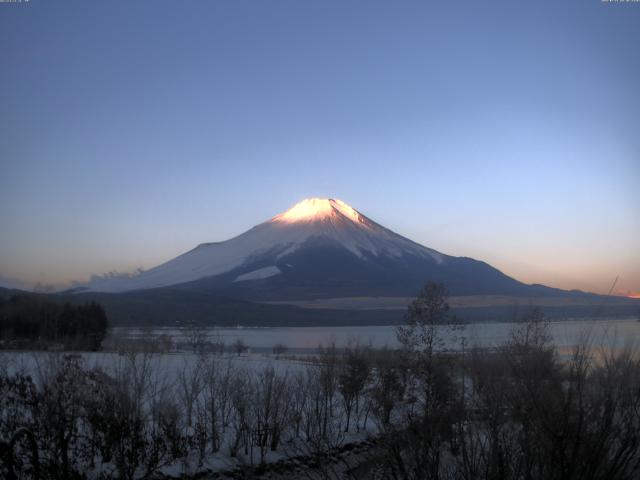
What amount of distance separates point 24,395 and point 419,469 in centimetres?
1007

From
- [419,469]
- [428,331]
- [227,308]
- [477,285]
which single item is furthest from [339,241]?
[419,469]

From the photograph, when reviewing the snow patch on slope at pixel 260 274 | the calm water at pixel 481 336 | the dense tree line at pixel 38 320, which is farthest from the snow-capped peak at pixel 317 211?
the dense tree line at pixel 38 320

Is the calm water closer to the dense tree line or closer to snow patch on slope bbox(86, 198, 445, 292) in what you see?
the dense tree line

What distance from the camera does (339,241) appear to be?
16562 cm

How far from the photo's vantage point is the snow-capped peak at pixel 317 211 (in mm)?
184875

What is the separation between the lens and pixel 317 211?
18762 centimetres

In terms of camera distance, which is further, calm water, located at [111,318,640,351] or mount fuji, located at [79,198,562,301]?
mount fuji, located at [79,198,562,301]

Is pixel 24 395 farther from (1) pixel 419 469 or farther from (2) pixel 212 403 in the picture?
(1) pixel 419 469

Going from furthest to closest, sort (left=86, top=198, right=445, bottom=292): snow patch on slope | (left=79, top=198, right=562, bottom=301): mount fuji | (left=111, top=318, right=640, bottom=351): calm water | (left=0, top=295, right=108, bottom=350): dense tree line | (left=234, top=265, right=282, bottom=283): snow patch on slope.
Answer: (left=86, top=198, right=445, bottom=292): snow patch on slope, (left=234, top=265, right=282, bottom=283): snow patch on slope, (left=79, top=198, right=562, bottom=301): mount fuji, (left=0, top=295, right=108, bottom=350): dense tree line, (left=111, top=318, right=640, bottom=351): calm water

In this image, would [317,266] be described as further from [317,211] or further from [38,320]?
[38,320]

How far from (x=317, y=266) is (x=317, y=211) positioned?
4187 centimetres

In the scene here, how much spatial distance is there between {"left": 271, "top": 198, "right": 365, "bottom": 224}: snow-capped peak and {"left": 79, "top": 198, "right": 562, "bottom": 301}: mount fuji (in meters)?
0.32

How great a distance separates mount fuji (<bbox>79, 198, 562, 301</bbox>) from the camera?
5202 inches

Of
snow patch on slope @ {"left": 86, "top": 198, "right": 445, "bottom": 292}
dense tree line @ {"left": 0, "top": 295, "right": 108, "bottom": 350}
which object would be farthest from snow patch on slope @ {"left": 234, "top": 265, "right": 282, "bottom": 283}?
dense tree line @ {"left": 0, "top": 295, "right": 108, "bottom": 350}
